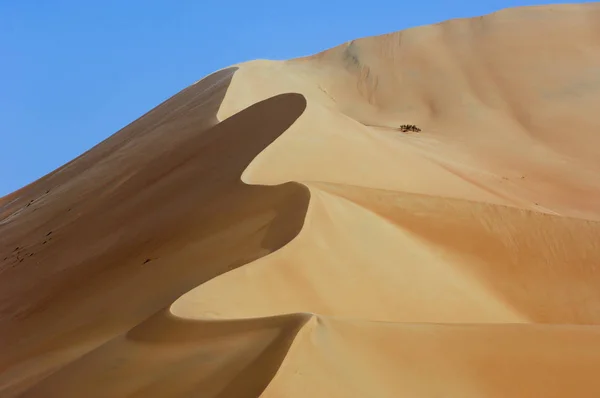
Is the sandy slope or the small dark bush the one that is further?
the small dark bush

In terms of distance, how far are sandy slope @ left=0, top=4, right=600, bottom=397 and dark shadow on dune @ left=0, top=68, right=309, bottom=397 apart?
36mm

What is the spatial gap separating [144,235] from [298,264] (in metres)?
3.18

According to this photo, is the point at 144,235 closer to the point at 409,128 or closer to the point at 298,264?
the point at 298,264

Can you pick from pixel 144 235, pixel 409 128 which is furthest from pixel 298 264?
pixel 409 128

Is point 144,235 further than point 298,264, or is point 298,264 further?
point 144,235

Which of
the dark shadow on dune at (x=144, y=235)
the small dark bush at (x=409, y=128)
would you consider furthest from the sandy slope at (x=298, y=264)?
the small dark bush at (x=409, y=128)

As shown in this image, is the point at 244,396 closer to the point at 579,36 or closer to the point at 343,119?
the point at 343,119

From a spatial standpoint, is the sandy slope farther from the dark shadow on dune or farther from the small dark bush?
the small dark bush

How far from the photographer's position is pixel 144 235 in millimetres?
9391

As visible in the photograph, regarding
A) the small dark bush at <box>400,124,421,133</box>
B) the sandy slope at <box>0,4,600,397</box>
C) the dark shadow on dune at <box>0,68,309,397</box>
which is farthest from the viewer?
the small dark bush at <box>400,124,421,133</box>

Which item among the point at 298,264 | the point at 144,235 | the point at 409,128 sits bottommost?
the point at 298,264

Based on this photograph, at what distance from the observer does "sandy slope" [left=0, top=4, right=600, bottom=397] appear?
465cm

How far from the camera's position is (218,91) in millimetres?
18781

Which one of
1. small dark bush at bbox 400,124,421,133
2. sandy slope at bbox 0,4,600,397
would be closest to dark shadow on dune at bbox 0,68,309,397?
sandy slope at bbox 0,4,600,397
